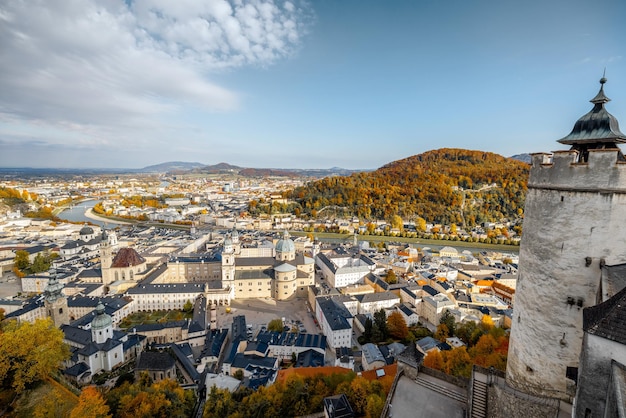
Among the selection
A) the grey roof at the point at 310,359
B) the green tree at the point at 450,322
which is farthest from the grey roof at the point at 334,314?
the green tree at the point at 450,322

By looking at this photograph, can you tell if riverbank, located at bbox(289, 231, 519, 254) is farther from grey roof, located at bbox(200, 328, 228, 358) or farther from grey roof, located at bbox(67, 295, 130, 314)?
grey roof, located at bbox(200, 328, 228, 358)

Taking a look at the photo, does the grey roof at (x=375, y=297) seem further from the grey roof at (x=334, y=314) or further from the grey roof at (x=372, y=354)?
the grey roof at (x=372, y=354)

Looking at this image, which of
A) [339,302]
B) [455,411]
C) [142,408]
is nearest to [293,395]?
[142,408]

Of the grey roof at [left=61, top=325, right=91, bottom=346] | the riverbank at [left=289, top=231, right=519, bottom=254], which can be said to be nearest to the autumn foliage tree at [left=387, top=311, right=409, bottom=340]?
the grey roof at [left=61, top=325, right=91, bottom=346]

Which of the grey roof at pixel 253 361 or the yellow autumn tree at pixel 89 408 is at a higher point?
the yellow autumn tree at pixel 89 408

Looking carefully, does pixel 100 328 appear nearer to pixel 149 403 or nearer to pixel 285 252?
pixel 149 403

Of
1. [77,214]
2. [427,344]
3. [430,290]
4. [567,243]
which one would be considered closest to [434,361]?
[427,344]

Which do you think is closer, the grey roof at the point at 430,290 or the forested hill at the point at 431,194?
the grey roof at the point at 430,290
